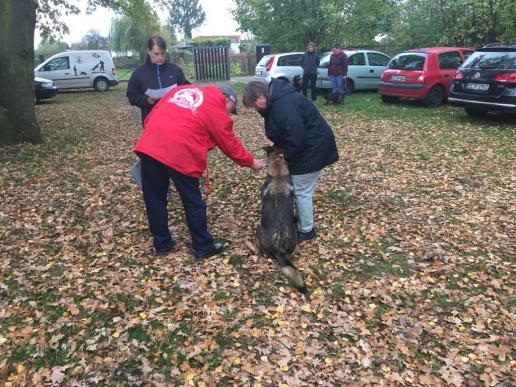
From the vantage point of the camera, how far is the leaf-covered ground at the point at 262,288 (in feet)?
10.3

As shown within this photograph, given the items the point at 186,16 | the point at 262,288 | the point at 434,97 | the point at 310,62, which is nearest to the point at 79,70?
the point at 310,62

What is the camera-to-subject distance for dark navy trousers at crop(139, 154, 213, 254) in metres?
3.91

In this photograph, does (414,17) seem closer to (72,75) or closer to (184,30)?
(72,75)

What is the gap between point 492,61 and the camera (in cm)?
971

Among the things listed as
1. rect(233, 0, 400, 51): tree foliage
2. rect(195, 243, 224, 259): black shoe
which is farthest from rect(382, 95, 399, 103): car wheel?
rect(195, 243, 224, 259): black shoe

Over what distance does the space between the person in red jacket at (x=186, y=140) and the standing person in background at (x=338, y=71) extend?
35.3ft

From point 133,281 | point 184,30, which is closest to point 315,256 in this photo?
point 133,281

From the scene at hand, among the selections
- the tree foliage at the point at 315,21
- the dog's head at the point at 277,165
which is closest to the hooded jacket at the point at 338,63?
the tree foliage at the point at 315,21

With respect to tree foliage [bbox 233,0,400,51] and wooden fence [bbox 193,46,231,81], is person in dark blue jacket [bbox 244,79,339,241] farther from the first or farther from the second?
wooden fence [bbox 193,46,231,81]

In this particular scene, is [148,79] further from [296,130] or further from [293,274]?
[293,274]

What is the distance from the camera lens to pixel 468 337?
3.39 m

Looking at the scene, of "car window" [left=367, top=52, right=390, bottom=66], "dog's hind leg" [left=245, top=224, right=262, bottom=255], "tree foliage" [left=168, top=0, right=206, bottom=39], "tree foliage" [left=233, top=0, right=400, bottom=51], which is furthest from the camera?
"tree foliage" [left=168, top=0, right=206, bottom=39]

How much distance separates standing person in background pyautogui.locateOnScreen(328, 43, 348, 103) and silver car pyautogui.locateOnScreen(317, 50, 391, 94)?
1.21 meters

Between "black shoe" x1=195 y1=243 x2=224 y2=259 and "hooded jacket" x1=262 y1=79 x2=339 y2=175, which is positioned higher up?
"hooded jacket" x1=262 y1=79 x2=339 y2=175
